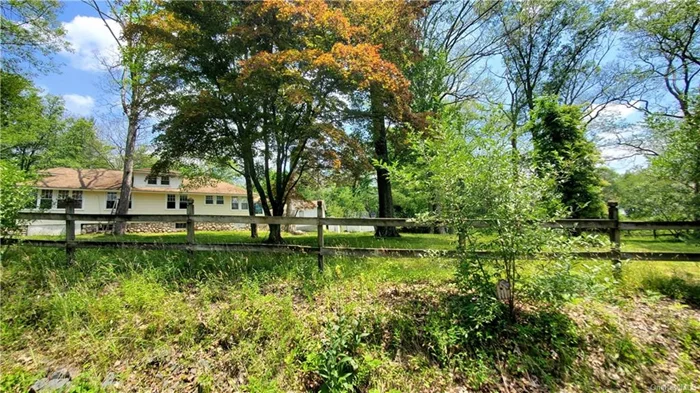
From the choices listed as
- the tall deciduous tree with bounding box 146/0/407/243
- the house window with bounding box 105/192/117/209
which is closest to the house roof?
the house window with bounding box 105/192/117/209

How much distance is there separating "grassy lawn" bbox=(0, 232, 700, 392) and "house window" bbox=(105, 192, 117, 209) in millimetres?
22046

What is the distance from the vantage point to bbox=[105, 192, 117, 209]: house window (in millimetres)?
21969

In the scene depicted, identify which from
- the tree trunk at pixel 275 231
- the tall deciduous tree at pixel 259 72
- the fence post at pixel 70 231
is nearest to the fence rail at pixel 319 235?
the fence post at pixel 70 231

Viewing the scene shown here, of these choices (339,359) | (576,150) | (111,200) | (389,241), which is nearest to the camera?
(339,359)

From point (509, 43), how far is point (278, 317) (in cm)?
2286

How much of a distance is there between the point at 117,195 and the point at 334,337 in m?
26.6

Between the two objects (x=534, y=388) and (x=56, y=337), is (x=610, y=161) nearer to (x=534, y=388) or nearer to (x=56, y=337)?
(x=534, y=388)

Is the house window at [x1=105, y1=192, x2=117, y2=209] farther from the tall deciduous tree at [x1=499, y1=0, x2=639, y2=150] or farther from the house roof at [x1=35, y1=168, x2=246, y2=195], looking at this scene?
the tall deciduous tree at [x1=499, y1=0, x2=639, y2=150]

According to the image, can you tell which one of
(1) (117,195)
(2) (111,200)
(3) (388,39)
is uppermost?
(3) (388,39)

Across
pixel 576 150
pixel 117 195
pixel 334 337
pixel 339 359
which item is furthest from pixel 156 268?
pixel 117 195

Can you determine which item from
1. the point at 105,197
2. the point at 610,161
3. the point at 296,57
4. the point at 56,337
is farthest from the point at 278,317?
the point at 610,161

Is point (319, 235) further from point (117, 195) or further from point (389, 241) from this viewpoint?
point (117, 195)

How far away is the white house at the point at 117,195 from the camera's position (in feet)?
64.3

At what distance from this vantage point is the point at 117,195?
2223 cm
